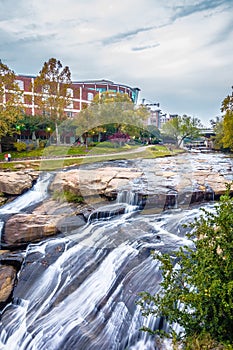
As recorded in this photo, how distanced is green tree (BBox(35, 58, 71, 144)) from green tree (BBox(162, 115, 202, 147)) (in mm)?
16722

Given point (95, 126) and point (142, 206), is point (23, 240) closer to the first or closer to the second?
point (142, 206)

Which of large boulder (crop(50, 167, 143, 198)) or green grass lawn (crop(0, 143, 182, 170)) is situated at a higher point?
green grass lawn (crop(0, 143, 182, 170))

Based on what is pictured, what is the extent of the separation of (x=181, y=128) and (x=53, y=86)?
1966 cm

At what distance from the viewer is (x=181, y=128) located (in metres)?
39.6

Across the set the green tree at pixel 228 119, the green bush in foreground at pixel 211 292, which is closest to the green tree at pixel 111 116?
the green tree at pixel 228 119

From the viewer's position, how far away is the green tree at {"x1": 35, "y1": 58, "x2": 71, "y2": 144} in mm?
29094

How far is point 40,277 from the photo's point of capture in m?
8.34

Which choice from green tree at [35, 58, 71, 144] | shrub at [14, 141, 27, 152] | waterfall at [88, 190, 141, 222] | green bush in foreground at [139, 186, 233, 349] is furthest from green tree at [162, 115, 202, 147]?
green bush in foreground at [139, 186, 233, 349]

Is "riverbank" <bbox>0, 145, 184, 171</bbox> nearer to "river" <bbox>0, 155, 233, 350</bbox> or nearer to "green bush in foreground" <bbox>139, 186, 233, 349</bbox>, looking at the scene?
"river" <bbox>0, 155, 233, 350</bbox>

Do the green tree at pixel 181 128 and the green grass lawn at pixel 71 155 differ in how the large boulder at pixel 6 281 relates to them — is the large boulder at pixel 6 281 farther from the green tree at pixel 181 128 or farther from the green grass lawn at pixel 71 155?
the green tree at pixel 181 128

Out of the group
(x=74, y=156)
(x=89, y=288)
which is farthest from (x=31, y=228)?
(x=74, y=156)

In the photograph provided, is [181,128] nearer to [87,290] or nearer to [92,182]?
[92,182]

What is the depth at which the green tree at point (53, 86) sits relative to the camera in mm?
29094

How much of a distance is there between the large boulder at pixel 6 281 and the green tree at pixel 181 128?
33791 mm
